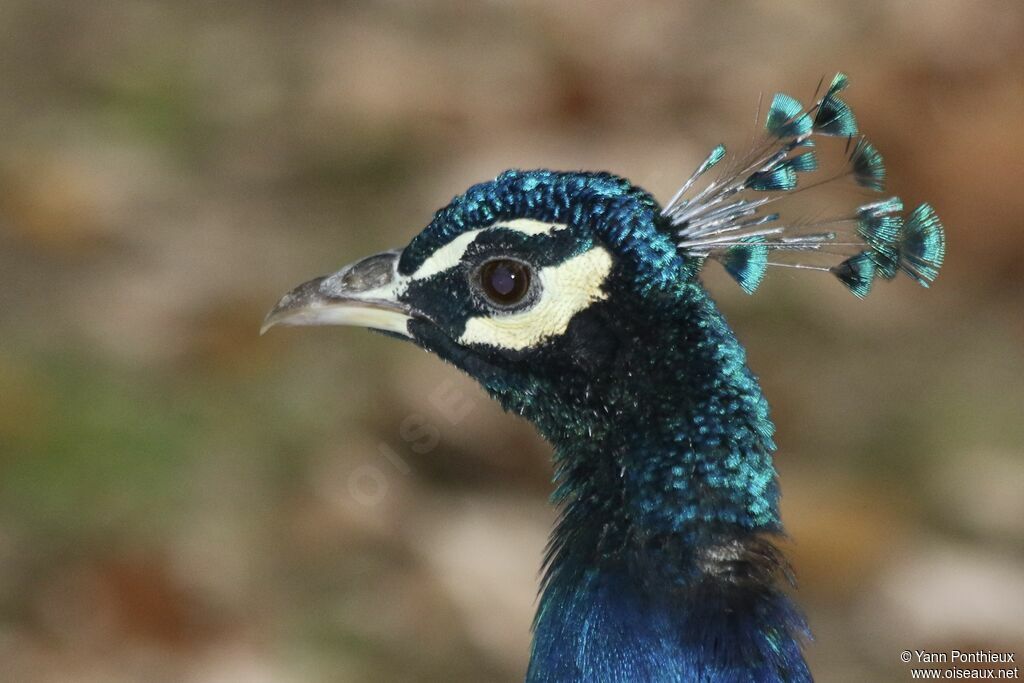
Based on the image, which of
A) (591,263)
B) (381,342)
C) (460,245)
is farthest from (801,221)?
(381,342)

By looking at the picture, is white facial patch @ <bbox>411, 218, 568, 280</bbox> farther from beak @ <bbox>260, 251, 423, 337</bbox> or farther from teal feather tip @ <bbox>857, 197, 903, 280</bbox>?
teal feather tip @ <bbox>857, 197, 903, 280</bbox>

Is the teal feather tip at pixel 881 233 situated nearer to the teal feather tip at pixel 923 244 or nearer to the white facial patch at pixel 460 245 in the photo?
the teal feather tip at pixel 923 244

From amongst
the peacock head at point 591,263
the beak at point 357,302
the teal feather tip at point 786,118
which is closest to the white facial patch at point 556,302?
the peacock head at point 591,263

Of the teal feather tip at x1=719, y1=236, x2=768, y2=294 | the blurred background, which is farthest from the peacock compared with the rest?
the blurred background

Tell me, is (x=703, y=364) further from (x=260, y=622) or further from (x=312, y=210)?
(x=312, y=210)

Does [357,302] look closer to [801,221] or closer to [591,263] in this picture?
[591,263]
